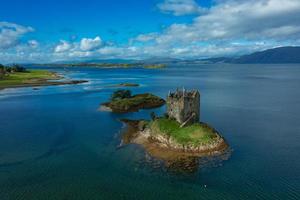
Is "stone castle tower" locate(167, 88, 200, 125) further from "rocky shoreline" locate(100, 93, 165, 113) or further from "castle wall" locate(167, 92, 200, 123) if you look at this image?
"rocky shoreline" locate(100, 93, 165, 113)

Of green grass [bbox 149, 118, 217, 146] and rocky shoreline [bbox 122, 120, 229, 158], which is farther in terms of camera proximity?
green grass [bbox 149, 118, 217, 146]

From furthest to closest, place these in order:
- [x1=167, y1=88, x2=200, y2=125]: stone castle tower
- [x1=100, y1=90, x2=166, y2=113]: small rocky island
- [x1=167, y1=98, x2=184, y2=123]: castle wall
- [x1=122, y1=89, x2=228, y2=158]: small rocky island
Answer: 1. [x1=100, y1=90, x2=166, y2=113]: small rocky island
2. [x1=167, y1=98, x2=184, y2=123]: castle wall
3. [x1=167, y1=88, x2=200, y2=125]: stone castle tower
4. [x1=122, y1=89, x2=228, y2=158]: small rocky island

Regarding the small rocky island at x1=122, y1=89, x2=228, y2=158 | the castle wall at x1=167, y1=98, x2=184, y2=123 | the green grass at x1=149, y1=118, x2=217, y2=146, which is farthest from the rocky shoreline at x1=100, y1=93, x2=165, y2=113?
the green grass at x1=149, y1=118, x2=217, y2=146

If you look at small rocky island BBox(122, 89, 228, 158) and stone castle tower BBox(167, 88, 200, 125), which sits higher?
stone castle tower BBox(167, 88, 200, 125)

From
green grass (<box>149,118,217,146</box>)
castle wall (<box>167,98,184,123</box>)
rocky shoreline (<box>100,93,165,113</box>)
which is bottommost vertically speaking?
rocky shoreline (<box>100,93,165,113</box>)

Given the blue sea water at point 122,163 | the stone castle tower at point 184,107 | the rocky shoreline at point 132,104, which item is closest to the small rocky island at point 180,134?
the stone castle tower at point 184,107

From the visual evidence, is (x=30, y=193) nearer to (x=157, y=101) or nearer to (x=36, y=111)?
(x=36, y=111)

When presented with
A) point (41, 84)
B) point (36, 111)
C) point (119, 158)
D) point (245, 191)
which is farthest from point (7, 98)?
point (245, 191)
